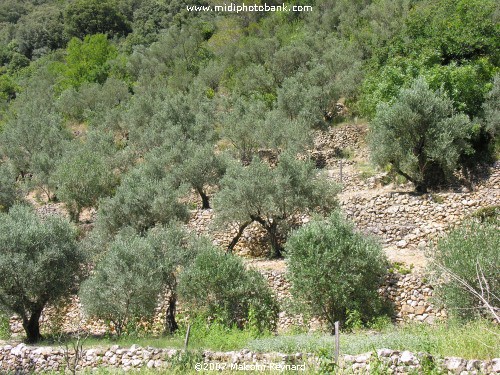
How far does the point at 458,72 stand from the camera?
23.7 m

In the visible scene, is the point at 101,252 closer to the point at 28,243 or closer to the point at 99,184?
the point at 28,243

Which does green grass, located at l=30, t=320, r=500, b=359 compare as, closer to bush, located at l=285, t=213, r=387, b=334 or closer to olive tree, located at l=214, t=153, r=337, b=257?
bush, located at l=285, t=213, r=387, b=334

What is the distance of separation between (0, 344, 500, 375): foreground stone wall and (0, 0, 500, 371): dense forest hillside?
1532 mm

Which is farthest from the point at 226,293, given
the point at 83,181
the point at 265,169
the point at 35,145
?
the point at 35,145

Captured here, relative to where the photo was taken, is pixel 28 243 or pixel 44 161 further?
pixel 44 161

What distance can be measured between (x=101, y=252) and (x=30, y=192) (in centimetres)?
1784

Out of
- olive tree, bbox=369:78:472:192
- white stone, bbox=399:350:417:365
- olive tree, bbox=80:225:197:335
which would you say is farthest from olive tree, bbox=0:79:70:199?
white stone, bbox=399:350:417:365

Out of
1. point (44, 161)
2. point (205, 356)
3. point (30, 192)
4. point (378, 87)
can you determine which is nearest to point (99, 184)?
point (44, 161)

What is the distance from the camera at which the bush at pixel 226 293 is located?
1550cm

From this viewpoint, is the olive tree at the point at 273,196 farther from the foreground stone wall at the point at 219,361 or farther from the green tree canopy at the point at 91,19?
the green tree canopy at the point at 91,19

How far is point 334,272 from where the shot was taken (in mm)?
14953

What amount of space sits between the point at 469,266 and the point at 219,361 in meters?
6.89

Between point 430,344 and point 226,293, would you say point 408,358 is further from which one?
point 226,293

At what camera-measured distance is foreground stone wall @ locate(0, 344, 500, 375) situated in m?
8.41
